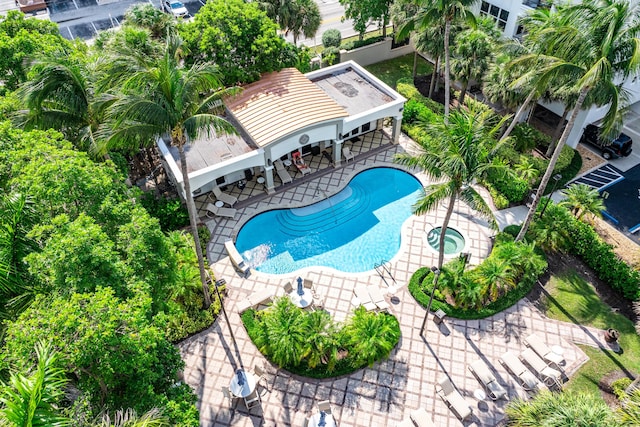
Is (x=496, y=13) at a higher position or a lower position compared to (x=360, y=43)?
higher

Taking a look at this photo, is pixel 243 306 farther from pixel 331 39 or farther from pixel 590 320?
pixel 331 39

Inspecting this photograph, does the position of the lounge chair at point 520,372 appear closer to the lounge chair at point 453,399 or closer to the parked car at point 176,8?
the lounge chair at point 453,399

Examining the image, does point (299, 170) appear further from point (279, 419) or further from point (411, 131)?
point (279, 419)

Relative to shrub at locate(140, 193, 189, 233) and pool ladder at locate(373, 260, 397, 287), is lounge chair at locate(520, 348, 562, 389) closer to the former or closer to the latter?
pool ladder at locate(373, 260, 397, 287)

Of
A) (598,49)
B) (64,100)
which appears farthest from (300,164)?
(598,49)

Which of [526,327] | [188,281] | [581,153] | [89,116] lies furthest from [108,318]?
[581,153]

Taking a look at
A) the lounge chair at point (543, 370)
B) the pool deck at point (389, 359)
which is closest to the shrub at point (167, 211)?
the pool deck at point (389, 359)

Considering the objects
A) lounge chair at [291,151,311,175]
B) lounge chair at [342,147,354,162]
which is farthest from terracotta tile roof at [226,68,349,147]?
lounge chair at [291,151,311,175]
